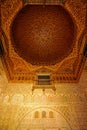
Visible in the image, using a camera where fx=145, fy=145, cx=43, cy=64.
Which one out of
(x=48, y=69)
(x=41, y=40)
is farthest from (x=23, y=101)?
(x=41, y=40)

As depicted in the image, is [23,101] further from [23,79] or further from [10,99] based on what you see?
[23,79]

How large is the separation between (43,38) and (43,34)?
0.67ft

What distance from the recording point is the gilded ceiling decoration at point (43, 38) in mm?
5371

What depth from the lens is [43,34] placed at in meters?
6.49

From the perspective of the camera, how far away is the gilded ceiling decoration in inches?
211

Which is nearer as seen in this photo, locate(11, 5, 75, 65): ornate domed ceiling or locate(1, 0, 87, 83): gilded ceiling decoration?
locate(1, 0, 87, 83): gilded ceiling decoration

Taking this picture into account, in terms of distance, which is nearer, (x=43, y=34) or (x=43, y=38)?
(x=43, y=34)

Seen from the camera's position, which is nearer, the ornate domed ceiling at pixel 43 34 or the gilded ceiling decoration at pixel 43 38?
the gilded ceiling decoration at pixel 43 38

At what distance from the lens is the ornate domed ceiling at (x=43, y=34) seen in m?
5.95

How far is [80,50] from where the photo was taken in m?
6.29

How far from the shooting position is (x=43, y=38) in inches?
261

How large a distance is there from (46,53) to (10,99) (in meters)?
2.72

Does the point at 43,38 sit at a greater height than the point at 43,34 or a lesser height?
lesser

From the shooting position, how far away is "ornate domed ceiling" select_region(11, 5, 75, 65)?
19.5ft
